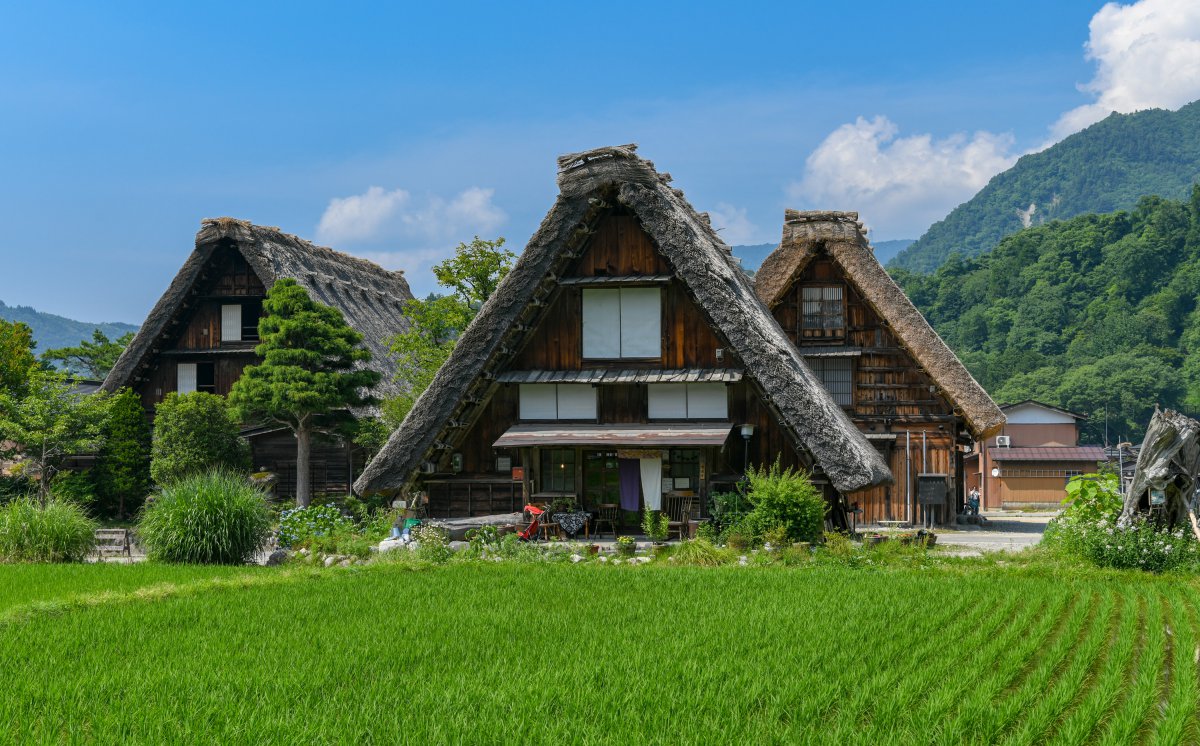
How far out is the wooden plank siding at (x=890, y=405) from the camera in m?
26.3

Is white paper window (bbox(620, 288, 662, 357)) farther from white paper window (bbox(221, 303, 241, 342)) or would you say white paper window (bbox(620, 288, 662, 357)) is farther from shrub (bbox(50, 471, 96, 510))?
white paper window (bbox(221, 303, 241, 342))

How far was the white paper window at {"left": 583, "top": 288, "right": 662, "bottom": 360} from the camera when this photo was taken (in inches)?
824

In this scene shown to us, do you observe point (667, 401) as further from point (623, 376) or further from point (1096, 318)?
point (1096, 318)

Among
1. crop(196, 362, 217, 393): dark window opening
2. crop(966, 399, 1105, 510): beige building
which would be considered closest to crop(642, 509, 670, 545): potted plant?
crop(196, 362, 217, 393): dark window opening

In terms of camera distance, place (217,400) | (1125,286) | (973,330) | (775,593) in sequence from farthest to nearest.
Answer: (973,330), (1125,286), (217,400), (775,593)

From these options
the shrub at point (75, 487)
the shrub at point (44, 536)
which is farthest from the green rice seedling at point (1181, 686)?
the shrub at point (75, 487)

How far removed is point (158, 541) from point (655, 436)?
8.38 meters

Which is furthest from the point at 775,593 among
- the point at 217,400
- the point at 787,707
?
the point at 217,400

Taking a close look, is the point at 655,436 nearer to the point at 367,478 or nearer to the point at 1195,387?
the point at 367,478

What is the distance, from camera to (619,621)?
11047 mm

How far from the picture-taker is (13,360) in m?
31.5

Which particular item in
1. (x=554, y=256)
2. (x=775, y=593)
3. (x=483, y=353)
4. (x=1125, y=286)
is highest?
(x=1125, y=286)

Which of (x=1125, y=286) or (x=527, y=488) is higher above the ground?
(x=1125, y=286)

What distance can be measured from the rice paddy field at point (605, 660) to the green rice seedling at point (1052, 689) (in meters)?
0.02
